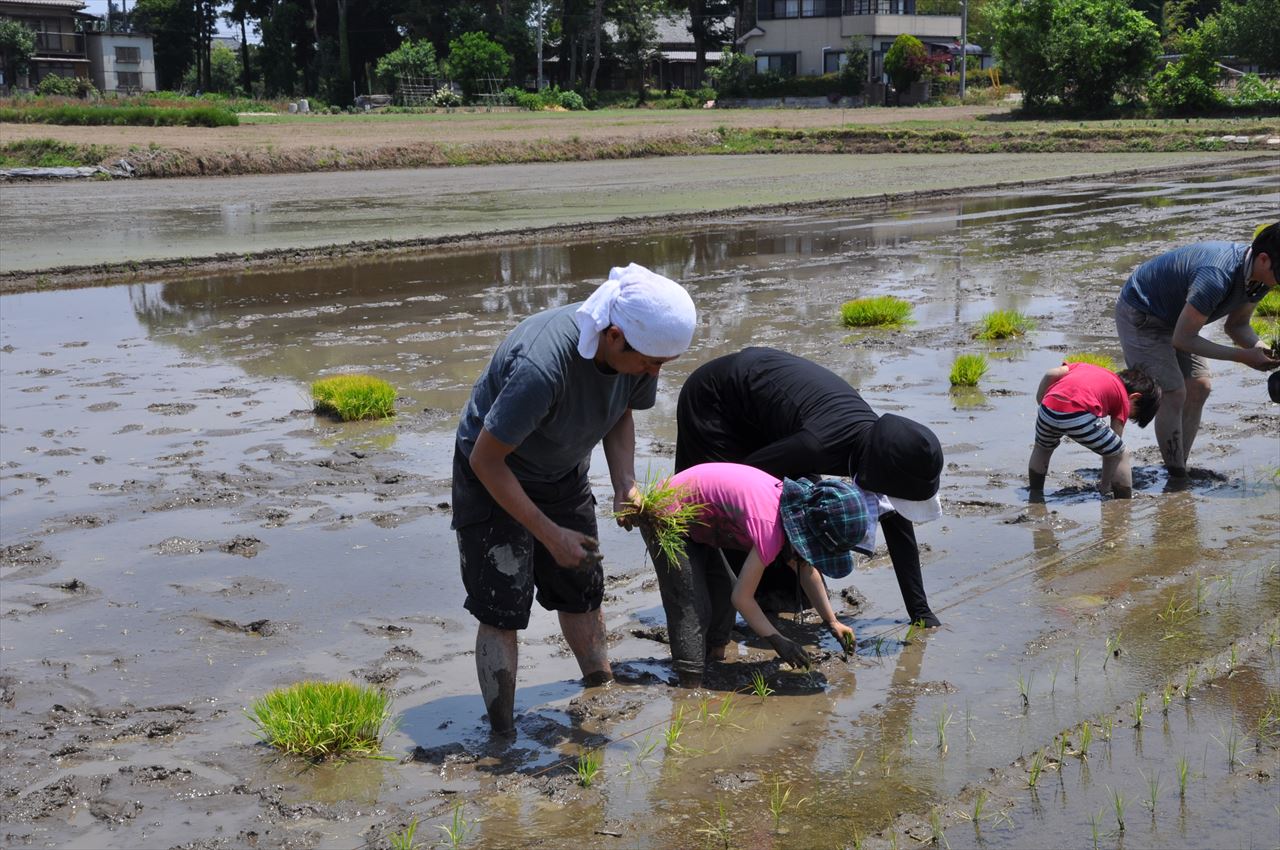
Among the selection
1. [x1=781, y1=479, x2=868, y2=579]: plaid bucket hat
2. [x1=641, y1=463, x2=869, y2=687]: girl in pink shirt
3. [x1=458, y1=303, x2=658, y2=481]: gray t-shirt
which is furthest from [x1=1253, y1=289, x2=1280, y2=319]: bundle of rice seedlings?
[x1=458, y1=303, x2=658, y2=481]: gray t-shirt

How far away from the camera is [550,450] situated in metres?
3.83

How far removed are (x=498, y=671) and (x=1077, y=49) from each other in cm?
4342

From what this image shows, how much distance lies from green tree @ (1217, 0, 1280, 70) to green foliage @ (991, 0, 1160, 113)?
633 centimetres

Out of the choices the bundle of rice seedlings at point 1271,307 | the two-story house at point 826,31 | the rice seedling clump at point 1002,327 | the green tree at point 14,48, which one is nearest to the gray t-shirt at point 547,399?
the rice seedling clump at point 1002,327

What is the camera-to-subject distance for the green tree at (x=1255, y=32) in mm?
48219

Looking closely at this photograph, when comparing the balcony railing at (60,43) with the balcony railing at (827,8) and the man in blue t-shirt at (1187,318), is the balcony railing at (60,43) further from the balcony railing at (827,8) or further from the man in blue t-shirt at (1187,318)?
the man in blue t-shirt at (1187,318)

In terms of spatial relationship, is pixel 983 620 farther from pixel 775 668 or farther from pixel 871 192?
pixel 871 192

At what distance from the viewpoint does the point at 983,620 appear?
4996 millimetres

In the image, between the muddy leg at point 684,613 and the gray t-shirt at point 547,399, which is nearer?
the gray t-shirt at point 547,399

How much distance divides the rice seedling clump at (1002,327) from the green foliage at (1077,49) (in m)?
35.6

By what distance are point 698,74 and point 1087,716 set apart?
65135 millimetres

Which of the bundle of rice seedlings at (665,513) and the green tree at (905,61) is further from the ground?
the green tree at (905,61)

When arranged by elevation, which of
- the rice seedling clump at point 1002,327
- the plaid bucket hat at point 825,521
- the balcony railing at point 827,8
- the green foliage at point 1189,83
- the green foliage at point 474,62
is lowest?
the rice seedling clump at point 1002,327

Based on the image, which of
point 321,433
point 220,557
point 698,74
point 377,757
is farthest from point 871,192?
point 698,74
